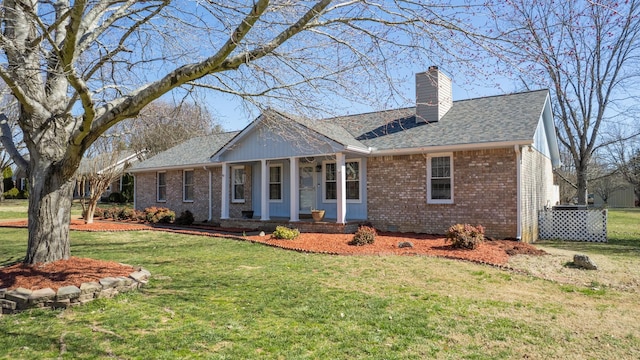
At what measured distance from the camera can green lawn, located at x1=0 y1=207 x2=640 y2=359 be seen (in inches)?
163

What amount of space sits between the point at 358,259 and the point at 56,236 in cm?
592

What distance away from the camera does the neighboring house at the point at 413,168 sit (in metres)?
12.2

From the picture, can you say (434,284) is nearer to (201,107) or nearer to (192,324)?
A: (192,324)

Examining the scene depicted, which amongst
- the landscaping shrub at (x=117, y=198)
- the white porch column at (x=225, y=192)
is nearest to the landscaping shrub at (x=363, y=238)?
the white porch column at (x=225, y=192)

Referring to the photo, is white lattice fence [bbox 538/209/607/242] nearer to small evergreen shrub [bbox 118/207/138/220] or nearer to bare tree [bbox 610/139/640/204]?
bare tree [bbox 610/139/640/204]

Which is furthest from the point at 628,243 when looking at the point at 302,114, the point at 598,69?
the point at 302,114

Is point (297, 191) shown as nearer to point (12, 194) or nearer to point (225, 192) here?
point (225, 192)

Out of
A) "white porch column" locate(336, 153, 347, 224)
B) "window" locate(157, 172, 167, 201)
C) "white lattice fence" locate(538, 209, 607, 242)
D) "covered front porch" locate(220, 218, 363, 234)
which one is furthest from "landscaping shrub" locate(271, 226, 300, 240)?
"window" locate(157, 172, 167, 201)

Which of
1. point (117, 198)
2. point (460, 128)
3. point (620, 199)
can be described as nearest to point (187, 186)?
point (460, 128)

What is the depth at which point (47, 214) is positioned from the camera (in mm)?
6820

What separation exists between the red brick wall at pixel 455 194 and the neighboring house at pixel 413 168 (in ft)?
0.10

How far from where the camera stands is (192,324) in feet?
16.0

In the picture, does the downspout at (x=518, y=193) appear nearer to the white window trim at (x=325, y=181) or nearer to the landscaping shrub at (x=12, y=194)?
the white window trim at (x=325, y=181)

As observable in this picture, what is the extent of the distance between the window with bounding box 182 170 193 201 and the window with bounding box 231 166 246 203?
3.05 metres
